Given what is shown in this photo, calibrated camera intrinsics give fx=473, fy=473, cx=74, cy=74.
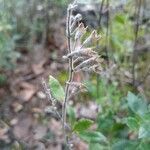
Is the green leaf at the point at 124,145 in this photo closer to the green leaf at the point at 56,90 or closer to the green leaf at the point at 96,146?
the green leaf at the point at 96,146

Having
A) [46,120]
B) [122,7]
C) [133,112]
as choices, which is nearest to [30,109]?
[46,120]

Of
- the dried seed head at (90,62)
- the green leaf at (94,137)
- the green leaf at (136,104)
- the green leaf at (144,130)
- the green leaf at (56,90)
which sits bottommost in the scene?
the green leaf at (94,137)

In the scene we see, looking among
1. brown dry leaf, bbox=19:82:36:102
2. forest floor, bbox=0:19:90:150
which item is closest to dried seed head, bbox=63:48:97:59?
forest floor, bbox=0:19:90:150

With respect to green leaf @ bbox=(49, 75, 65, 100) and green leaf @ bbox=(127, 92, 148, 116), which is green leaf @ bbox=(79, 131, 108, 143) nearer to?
green leaf @ bbox=(127, 92, 148, 116)

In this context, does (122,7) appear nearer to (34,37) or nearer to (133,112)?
(34,37)

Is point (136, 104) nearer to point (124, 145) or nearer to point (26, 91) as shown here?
point (124, 145)

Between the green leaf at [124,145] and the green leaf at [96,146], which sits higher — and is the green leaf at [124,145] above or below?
above

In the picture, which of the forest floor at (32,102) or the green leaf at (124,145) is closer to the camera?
the green leaf at (124,145)

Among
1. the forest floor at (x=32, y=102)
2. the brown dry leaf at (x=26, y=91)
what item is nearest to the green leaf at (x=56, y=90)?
the forest floor at (x=32, y=102)
